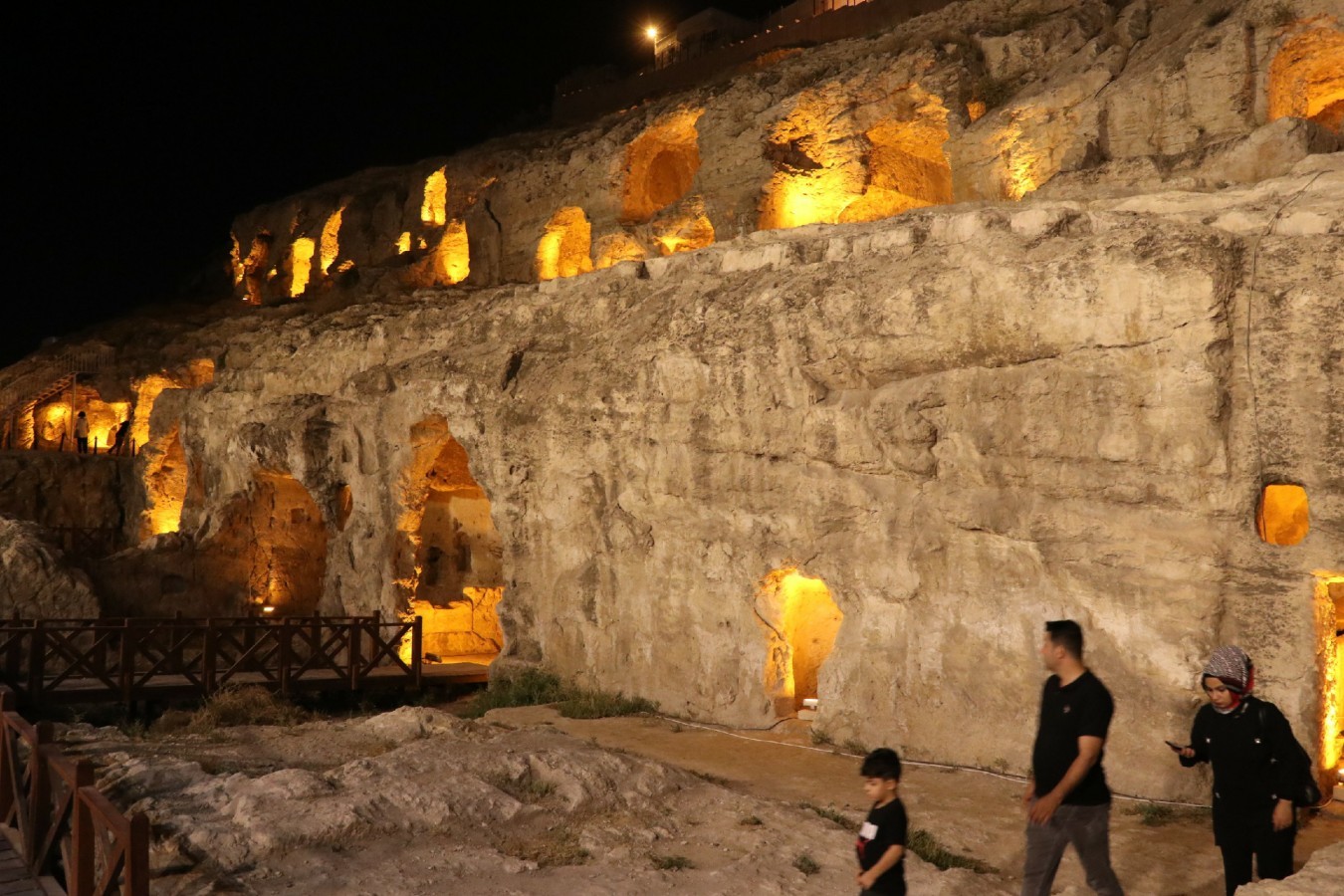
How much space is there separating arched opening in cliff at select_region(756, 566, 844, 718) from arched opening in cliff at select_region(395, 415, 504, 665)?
725cm

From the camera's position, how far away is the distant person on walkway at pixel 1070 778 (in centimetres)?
439

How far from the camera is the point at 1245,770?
4.76m

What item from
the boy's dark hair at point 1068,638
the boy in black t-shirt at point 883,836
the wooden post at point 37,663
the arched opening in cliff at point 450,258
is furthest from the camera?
the arched opening in cliff at point 450,258

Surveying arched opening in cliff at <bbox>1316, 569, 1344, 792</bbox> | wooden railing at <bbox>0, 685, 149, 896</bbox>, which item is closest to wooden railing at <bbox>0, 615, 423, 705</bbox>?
wooden railing at <bbox>0, 685, 149, 896</bbox>

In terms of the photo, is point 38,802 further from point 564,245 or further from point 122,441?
point 122,441

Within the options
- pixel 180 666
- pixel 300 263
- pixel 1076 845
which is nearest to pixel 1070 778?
pixel 1076 845

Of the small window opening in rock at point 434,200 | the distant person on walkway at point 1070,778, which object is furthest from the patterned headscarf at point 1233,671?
the small window opening in rock at point 434,200

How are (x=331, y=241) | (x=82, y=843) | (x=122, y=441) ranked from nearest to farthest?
(x=82, y=843) → (x=122, y=441) → (x=331, y=241)

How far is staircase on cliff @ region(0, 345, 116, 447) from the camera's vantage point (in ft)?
108

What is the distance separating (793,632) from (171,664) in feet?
26.6

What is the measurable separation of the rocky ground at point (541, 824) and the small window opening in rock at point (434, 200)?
25236mm

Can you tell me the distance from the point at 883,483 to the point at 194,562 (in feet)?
50.3

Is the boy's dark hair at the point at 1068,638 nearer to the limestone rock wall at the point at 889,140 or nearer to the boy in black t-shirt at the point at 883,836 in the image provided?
the boy in black t-shirt at the point at 883,836

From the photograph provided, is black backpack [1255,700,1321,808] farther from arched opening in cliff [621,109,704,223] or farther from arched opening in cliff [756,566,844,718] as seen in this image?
arched opening in cliff [621,109,704,223]
